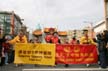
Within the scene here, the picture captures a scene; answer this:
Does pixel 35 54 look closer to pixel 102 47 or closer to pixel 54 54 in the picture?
pixel 54 54

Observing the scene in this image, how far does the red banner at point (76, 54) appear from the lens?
16.9 meters

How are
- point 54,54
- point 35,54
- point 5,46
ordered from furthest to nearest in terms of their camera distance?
point 5,46 < point 54,54 < point 35,54

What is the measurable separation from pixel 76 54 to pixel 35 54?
2.13 m

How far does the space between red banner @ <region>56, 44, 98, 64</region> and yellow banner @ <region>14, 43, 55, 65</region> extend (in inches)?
16.4

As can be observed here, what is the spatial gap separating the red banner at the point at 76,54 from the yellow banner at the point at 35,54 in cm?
42

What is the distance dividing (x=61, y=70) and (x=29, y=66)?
2.25m

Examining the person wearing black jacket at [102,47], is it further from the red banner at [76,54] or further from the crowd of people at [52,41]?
the red banner at [76,54]

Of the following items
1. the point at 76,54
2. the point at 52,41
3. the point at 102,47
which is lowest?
the point at 76,54

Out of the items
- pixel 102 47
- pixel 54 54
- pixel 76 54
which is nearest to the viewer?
pixel 102 47

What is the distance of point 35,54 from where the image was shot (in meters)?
16.7

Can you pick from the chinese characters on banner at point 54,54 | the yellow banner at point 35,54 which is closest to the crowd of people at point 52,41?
the chinese characters on banner at point 54,54

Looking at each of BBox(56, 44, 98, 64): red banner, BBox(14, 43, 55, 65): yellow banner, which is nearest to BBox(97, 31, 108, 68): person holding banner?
BBox(56, 44, 98, 64): red banner

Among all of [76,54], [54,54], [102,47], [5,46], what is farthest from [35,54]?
[102,47]

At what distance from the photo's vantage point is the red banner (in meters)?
16.9
